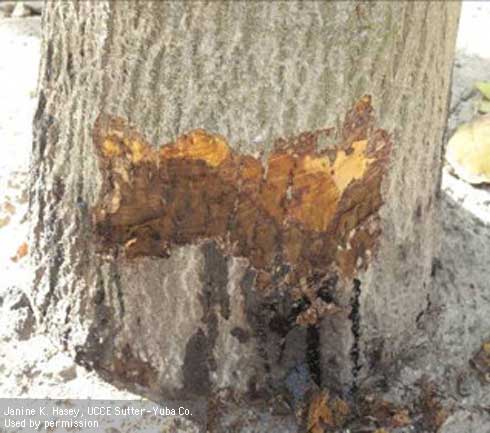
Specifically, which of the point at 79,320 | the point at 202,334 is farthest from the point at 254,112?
the point at 79,320

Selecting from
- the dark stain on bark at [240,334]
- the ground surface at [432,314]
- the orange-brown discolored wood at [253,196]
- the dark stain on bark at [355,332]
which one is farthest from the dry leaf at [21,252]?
the dark stain on bark at [355,332]

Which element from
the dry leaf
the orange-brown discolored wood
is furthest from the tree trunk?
the dry leaf

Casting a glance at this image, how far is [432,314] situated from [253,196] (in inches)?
24.3

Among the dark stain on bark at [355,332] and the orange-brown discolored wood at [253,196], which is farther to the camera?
the dark stain on bark at [355,332]

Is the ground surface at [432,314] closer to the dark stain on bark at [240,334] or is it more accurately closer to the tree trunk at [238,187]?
the tree trunk at [238,187]

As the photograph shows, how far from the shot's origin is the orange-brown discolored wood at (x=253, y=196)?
1674mm

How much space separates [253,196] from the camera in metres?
1.70

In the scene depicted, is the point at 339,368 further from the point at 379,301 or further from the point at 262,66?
the point at 262,66

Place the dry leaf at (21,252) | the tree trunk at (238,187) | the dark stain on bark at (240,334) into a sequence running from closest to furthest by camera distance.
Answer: the tree trunk at (238,187), the dark stain on bark at (240,334), the dry leaf at (21,252)

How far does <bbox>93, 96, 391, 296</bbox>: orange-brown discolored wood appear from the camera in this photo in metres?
1.67

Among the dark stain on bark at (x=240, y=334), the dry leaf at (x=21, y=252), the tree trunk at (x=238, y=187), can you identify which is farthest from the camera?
the dry leaf at (x=21, y=252)

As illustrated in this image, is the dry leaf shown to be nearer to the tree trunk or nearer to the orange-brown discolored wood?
the tree trunk

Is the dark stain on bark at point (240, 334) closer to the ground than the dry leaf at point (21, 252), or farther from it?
closer to the ground

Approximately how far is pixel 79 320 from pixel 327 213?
0.58 metres
